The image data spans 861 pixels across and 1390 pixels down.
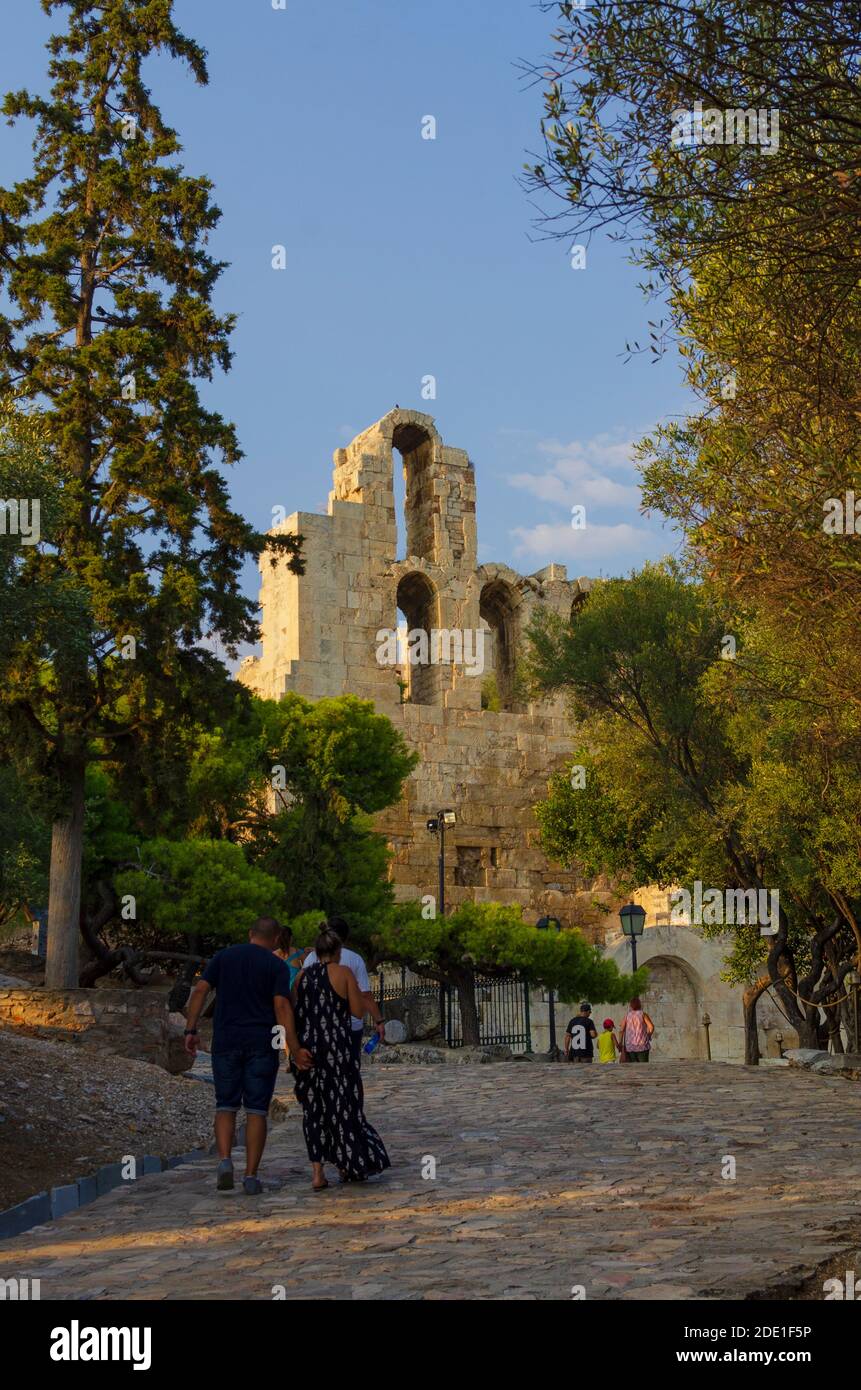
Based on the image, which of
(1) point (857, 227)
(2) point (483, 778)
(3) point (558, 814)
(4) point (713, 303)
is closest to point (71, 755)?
(4) point (713, 303)

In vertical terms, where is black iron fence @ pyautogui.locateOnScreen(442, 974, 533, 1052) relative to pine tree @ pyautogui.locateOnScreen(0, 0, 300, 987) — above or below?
below

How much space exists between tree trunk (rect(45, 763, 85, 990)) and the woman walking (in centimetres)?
1026

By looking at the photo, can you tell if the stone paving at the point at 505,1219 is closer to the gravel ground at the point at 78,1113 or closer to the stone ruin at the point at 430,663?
the gravel ground at the point at 78,1113

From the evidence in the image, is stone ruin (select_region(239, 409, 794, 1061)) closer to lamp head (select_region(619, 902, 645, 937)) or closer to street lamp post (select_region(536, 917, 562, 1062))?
street lamp post (select_region(536, 917, 562, 1062))

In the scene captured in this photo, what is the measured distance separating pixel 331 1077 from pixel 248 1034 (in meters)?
0.72

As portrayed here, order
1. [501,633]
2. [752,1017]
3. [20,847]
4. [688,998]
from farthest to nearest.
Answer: [501,633]
[688,998]
[752,1017]
[20,847]

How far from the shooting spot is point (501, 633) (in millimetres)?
48406

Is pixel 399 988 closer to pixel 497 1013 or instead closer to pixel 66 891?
pixel 497 1013

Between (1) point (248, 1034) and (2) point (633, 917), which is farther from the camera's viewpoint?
(2) point (633, 917)

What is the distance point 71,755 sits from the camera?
20.1 meters

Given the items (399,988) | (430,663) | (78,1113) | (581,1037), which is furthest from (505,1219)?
(430,663)

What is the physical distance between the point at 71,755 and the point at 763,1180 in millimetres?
12524

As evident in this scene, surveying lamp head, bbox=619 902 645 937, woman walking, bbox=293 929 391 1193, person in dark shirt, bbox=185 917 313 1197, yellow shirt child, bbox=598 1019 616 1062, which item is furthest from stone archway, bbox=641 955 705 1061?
person in dark shirt, bbox=185 917 313 1197

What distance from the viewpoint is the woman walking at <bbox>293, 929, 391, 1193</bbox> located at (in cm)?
1002
